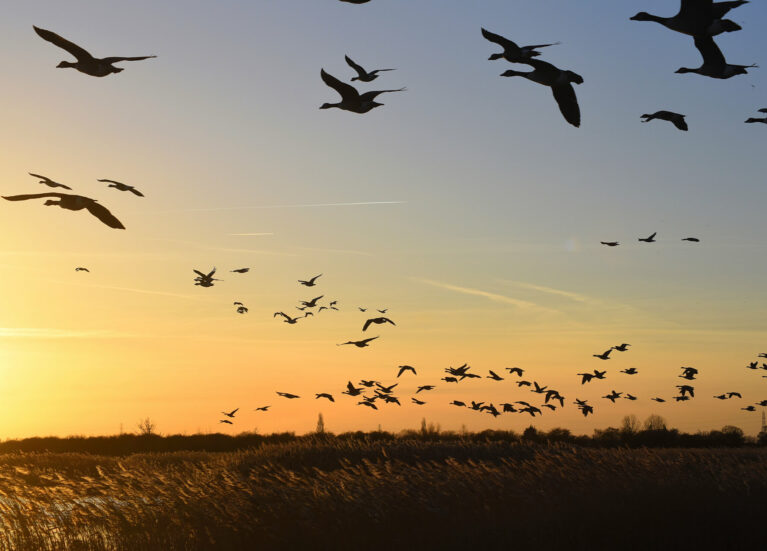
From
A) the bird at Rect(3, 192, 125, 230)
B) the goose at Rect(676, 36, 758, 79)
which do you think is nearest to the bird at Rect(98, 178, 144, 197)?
the bird at Rect(3, 192, 125, 230)

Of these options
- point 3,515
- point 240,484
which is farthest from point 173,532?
point 3,515

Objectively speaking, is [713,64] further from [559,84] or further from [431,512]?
[431,512]

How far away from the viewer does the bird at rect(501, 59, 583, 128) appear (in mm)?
9484

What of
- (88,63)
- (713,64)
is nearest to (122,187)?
(88,63)

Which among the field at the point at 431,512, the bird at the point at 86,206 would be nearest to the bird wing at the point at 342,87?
the bird at the point at 86,206

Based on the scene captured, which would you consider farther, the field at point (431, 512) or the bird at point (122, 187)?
the field at point (431, 512)

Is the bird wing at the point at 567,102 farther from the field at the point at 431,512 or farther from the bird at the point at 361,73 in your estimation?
the field at the point at 431,512

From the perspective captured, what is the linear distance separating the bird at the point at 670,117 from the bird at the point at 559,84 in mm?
3138

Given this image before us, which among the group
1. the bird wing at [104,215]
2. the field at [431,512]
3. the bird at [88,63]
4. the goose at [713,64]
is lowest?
the field at [431,512]

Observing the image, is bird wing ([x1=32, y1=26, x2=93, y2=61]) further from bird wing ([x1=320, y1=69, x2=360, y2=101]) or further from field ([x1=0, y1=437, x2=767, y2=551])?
field ([x1=0, y1=437, x2=767, y2=551])

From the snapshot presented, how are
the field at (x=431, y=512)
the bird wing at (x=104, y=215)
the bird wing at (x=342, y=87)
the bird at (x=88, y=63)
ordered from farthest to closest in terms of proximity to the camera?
the field at (x=431, y=512) < the bird wing at (x=342, y=87) < the bird at (x=88, y=63) < the bird wing at (x=104, y=215)

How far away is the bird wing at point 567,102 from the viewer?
9.54 metres

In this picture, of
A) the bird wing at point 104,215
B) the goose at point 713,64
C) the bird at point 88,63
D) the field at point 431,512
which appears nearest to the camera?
the bird wing at point 104,215

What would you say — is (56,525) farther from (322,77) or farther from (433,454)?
(433,454)
